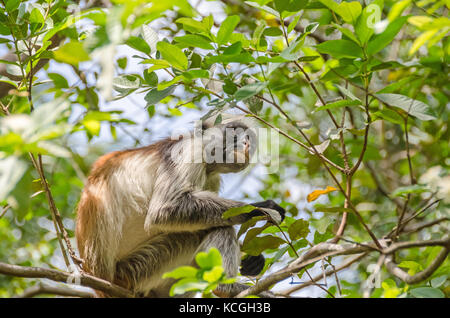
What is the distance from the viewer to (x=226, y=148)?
4766 mm

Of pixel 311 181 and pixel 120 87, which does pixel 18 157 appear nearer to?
pixel 120 87

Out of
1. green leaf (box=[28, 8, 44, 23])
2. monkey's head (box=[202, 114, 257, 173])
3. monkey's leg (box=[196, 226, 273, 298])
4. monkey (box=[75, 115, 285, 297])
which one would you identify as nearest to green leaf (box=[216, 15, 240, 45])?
green leaf (box=[28, 8, 44, 23])

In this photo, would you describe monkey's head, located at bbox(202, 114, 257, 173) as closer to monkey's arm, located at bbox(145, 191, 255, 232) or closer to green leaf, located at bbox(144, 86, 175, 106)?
monkey's arm, located at bbox(145, 191, 255, 232)

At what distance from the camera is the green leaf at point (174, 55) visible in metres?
2.51

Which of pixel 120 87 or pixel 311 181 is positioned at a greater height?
pixel 120 87

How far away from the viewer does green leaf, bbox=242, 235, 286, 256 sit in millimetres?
3082

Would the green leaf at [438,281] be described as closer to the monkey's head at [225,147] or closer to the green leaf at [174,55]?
the green leaf at [174,55]

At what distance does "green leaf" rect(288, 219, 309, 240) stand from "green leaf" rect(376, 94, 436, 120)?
97 cm

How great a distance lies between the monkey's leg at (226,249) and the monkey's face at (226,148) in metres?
0.72

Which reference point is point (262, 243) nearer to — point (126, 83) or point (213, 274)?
point (213, 274)
